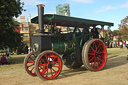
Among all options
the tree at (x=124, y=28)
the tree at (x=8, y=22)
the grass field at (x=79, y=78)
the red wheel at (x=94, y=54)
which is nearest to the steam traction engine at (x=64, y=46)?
the red wheel at (x=94, y=54)

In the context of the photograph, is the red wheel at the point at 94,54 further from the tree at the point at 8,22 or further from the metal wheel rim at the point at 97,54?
the tree at the point at 8,22

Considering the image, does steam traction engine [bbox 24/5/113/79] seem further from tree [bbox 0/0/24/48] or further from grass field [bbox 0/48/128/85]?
tree [bbox 0/0/24/48]

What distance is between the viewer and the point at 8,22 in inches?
440

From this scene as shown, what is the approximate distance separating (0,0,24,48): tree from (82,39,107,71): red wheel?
272 inches

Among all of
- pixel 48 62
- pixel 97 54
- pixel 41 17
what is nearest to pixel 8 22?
pixel 41 17

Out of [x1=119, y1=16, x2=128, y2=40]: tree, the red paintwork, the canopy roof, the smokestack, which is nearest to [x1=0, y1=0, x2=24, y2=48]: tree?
the canopy roof

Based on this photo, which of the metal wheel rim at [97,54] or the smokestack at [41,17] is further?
the metal wheel rim at [97,54]

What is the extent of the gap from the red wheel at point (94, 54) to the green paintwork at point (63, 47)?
2.05 ft

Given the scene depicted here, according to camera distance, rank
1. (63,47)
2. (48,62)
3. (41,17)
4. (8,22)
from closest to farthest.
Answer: (48,62), (41,17), (63,47), (8,22)

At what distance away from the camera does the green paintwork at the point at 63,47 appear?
6.17 metres

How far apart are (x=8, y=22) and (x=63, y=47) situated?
21.1 ft

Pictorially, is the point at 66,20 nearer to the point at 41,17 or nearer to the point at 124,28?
the point at 41,17

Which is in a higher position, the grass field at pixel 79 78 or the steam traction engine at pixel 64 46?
the steam traction engine at pixel 64 46

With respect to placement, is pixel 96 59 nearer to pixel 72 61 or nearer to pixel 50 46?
pixel 72 61
